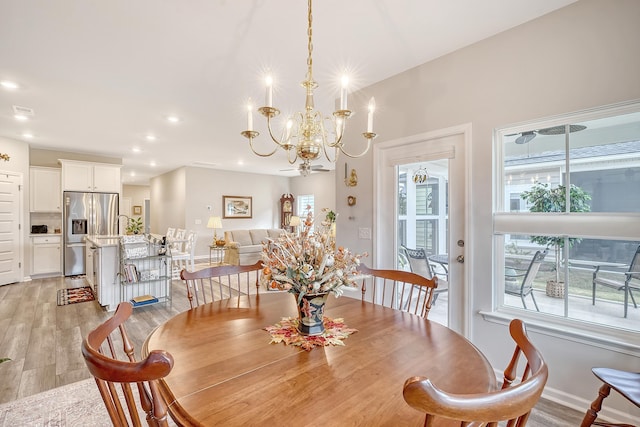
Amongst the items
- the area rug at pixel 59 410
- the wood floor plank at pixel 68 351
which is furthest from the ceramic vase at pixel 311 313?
the wood floor plank at pixel 68 351

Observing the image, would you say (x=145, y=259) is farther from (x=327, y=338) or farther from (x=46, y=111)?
(x=327, y=338)

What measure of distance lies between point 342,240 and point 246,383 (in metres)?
2.40

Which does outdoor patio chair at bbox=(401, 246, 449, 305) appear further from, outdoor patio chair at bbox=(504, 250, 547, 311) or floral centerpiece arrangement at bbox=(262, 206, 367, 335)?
floral centerpiece arrangement at bbox=(262, 206, 367, 335)

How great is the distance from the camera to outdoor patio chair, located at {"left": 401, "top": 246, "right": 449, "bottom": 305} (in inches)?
101

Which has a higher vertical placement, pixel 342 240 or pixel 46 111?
pixel 46 111

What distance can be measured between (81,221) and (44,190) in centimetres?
88

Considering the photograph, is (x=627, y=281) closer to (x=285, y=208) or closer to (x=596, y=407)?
(x=596, y=407)

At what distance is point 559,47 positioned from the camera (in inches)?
77.4

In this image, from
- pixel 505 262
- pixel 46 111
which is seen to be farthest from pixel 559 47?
pixel 46 111

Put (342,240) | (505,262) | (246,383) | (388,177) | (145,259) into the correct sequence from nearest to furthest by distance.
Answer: (246,383) → (505,262) → (388,177) → (342,240) → (145,259)

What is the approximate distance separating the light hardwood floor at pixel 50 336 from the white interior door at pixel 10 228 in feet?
1.04

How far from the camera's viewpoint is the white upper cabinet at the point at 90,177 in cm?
605

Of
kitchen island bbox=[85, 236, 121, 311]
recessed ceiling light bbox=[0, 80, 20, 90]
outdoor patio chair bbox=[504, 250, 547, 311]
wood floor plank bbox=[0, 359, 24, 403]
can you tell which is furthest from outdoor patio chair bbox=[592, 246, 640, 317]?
recessed ceiling light bbox=[0, 80, 20, 90]

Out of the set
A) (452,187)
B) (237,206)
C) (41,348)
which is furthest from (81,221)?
(452,187)
